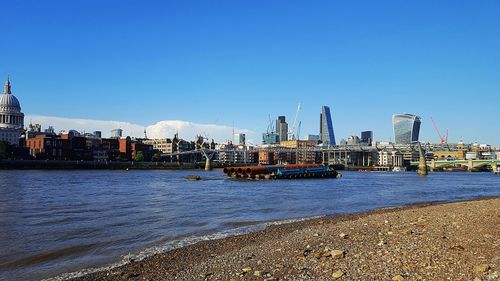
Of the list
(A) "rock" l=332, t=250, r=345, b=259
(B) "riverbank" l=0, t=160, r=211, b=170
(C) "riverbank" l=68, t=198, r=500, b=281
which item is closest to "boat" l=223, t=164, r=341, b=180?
(C) "riverbank" l=68, t=198, r=500, b=281

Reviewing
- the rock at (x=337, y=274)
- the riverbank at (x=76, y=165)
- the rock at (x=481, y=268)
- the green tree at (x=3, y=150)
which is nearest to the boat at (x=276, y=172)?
the riverbank at (x=76, y=165)

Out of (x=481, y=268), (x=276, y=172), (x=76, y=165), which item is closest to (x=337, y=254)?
(x=481, y=268)

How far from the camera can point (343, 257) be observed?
11914 millimetres

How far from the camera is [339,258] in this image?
38.8ft

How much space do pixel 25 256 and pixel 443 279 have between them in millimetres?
13366

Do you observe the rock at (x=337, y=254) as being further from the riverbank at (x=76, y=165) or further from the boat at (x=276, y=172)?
the riverbank at (x=76, y=165)

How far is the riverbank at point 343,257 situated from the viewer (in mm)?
10172

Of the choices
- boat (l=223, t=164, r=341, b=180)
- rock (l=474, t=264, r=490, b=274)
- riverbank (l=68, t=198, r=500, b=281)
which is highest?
rock (l=474, t=264, r=490, b=274)

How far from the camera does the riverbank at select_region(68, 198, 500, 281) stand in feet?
33.4

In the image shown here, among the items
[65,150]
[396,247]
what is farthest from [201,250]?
[65,150]

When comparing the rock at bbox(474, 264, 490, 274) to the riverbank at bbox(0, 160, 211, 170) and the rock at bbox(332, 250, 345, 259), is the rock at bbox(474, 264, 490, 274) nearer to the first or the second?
the rock at bbox(332, 250, 345, 259)

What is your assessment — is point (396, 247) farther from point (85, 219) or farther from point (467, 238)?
point (85, 219)

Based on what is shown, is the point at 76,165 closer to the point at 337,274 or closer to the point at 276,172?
the point at 276,172

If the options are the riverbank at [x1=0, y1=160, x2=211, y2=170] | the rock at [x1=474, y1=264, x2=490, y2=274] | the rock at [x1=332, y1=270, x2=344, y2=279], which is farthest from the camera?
the riverbank at [x1=0, y1=160, x2=211, y2=170]
